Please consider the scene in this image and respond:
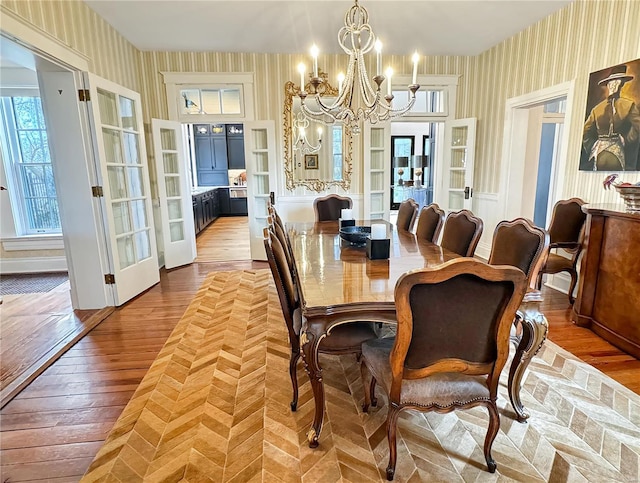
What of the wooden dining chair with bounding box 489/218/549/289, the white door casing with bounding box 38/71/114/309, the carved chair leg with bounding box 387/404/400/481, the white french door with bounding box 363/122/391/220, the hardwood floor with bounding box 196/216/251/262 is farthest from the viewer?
the hardwood floor with bounding box 196/216/251/262

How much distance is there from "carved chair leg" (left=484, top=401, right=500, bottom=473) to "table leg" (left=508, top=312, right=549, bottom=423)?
14.6 inches

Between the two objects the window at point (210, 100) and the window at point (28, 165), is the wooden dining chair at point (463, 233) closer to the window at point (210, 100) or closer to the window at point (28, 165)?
the window at point (210, 100)

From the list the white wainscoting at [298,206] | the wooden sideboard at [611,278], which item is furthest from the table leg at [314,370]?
the white wainscoting at [298,206]

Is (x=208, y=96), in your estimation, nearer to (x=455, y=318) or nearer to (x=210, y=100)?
(x=210, y=100)

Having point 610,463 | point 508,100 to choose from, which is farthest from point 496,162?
point 610,463

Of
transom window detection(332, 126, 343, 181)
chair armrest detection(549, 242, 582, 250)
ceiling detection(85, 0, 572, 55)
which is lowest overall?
chair armrest detection(549, 242, 582, 250)

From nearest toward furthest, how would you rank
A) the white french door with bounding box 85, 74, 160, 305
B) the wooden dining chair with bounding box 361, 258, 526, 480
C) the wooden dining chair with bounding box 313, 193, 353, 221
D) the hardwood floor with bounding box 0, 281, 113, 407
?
the wooden dining chair with bounding box 361, 258, 526, 480 → the hardwood floor with bounding box 0, 281, 113, 407 → the white french door with bounding box 85, 74, 160, 305 → the wooden dining chair with bounding box 313, 193, 353, 221

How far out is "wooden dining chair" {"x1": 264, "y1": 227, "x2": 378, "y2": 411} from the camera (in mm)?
1690

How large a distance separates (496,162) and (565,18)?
164cm

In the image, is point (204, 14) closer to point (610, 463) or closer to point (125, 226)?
point (125, 226)

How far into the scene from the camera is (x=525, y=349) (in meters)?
1.67

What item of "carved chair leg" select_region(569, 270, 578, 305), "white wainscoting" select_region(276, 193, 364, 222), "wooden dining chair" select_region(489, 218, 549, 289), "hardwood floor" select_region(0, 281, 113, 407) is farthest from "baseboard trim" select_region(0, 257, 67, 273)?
"carved chair leg" select_region(569, 270, 578, 305)

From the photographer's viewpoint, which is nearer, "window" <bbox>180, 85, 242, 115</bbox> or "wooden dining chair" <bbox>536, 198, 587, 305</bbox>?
"wooden dining chair" <bbox>536, 198, 587, 305</bbox>

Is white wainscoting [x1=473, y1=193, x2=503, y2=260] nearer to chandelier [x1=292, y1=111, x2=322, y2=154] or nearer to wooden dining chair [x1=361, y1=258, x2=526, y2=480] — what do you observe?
chandelier [x1=292, y1=111, x2=322, y2=154]
